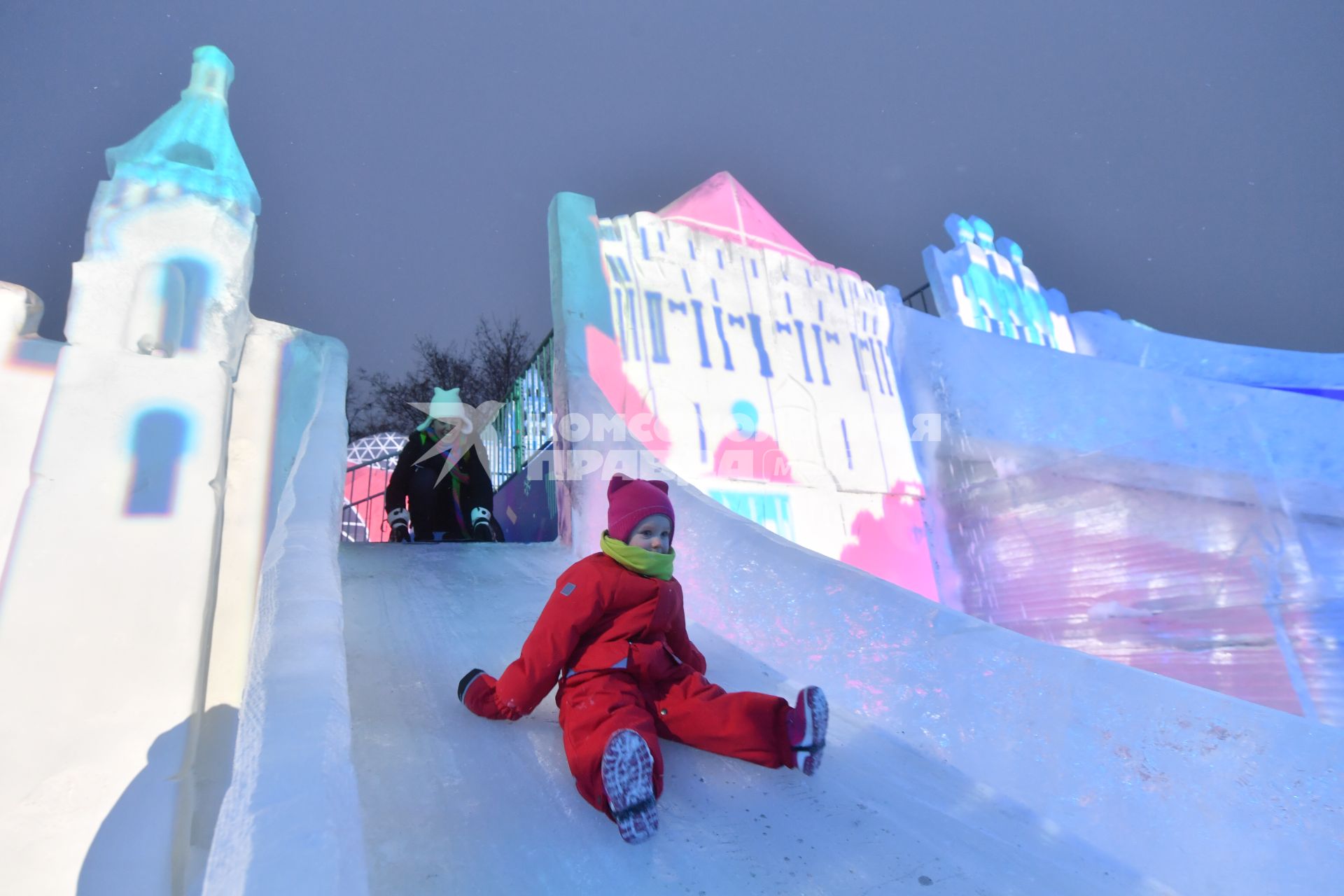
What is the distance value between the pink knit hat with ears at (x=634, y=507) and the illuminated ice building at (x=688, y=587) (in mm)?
449

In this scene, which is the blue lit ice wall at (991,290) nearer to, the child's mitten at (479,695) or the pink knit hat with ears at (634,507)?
the pink knit hat with ears at (634,507)

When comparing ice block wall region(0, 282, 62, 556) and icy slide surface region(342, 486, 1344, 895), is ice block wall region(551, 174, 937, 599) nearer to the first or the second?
ice block wall region(0, 282, 62, 556)

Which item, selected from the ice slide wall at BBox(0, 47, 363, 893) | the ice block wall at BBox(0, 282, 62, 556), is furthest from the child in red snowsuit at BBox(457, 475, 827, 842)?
the ice block wall at BBox(0, 282, 62, 556)

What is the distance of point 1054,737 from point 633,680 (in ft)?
2.91

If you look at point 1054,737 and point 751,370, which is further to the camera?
point 751,370

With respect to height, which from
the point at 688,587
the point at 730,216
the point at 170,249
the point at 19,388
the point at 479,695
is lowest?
the point at 479,695

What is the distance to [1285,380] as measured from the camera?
6.79 meters

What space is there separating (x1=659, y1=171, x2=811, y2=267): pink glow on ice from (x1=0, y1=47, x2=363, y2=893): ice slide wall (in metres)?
2.87

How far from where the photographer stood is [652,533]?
1538mm

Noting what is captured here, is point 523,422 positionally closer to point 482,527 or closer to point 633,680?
point 482,527

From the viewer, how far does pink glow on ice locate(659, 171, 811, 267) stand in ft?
16.6

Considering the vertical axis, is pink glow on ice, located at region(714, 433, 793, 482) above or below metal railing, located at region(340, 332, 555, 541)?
below

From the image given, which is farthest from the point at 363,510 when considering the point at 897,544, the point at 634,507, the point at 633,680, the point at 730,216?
the point at 633,680

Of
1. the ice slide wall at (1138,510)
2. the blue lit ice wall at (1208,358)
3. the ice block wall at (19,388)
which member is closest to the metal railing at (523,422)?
the ice block wall at (19,388)
